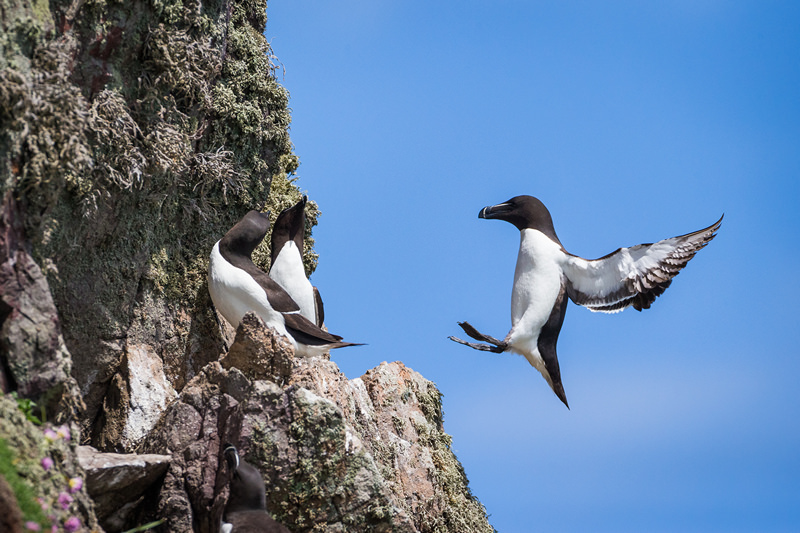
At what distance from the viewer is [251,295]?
8.73m

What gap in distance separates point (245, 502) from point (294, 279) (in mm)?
3810

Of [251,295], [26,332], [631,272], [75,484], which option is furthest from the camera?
[631,272]

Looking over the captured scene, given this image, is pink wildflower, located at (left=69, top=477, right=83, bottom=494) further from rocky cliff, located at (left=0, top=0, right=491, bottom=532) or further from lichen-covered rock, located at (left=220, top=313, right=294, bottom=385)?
lichen-covered rock, located at (left=220, top=313, right=294, bottom=385)

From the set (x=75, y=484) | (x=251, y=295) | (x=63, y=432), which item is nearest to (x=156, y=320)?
(x=251, y=295)

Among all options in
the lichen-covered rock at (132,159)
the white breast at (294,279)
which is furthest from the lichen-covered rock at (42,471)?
the white breast at (294,279)

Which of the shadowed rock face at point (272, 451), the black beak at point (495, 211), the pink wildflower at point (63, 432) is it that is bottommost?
the pink wildflower at point (63, 432)

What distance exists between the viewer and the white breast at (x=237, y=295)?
874 cm

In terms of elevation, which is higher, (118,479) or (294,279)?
(294,279)

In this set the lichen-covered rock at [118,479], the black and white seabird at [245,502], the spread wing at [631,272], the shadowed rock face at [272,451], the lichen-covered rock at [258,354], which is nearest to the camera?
the black and white seabird at [245,502]

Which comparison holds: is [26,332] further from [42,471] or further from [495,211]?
[495,211]

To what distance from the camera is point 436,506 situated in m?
9.52

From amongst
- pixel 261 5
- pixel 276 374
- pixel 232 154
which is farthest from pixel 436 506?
pixel 261 5

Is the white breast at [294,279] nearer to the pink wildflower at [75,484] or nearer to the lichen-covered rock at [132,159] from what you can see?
the lichen-covered rock at [132,159]

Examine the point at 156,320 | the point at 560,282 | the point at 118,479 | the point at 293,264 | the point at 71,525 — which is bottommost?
the point at 71,525
